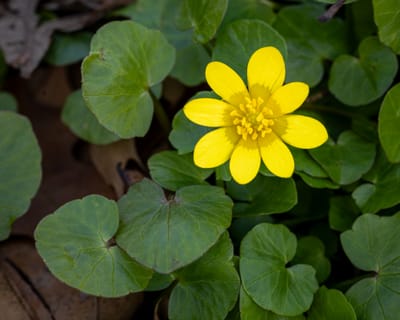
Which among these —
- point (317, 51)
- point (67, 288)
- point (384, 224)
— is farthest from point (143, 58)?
point (384, 224)

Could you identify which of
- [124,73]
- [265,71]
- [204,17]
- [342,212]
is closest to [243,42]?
[204,17]

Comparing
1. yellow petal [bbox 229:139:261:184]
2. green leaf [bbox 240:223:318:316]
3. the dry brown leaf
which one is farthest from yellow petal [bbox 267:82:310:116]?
the dry brown leaf

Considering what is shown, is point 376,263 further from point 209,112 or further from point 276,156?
point 209,112

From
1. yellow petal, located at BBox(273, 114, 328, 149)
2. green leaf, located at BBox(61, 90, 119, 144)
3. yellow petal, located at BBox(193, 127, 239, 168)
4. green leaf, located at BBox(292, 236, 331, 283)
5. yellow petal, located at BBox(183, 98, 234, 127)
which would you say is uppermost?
yellow petal, located at BBox(183, 98, 234, 127)

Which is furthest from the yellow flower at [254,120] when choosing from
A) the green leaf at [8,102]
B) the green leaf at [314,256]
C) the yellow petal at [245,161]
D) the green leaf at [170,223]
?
the green leaf at [8,102]

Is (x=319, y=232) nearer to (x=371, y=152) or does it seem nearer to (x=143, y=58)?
(x=371, y=152)

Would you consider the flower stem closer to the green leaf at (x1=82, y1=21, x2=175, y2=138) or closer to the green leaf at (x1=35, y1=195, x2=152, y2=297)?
the green leaf at (x1=82, y1=21, x2=175, y2=138)
